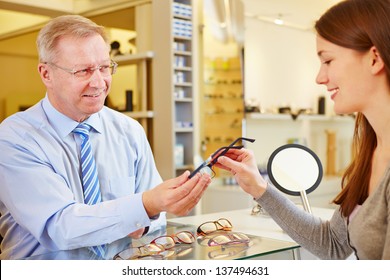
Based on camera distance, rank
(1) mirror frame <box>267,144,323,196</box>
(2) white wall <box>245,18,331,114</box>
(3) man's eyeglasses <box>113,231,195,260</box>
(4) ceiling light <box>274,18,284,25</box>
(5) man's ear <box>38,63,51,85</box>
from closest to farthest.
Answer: (3) man's eyeglasses <box>113,231,195,260</box> → (1) mirror frame <box>267,144,323,196</box> → (5) man's ear <box>38,63,51,85</box> → (2) white wall <box>245,18,331,114</box> → (4) ceiling light <box>274,18,284,25</box>

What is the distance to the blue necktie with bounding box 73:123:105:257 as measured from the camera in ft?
4.95

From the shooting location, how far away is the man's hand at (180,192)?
1.19 m

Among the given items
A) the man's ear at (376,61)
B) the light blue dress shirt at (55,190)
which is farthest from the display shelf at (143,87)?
the man's ear at (376,61)

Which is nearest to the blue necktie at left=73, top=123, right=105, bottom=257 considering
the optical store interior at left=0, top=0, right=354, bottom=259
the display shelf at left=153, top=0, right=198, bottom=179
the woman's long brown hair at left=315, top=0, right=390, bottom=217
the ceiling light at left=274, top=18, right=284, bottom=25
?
the optical store interior at left=0, top=0, right=354, bottom=259

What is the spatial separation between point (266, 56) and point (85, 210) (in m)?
4.54

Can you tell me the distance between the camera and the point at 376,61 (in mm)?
1052

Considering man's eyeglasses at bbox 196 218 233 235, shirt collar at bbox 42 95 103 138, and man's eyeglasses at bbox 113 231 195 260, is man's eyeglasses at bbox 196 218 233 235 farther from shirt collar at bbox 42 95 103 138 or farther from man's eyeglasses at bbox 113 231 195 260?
shirt collar at bbox 42 95 103 138

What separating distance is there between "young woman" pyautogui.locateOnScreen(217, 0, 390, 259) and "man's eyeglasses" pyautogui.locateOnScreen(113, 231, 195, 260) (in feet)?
0.61

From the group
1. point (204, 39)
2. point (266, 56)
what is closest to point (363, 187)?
point (204, 39)

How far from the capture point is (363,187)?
120 cm

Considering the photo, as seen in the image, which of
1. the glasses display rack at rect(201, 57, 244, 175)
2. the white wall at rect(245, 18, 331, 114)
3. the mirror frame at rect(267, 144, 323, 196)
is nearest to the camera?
the mirror frame at rect(267, 144, 323, 196)

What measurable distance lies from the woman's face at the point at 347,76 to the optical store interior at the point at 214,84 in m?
0.18

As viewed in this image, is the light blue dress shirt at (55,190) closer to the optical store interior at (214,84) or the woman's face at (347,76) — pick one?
the optical store interior at (214,84)
